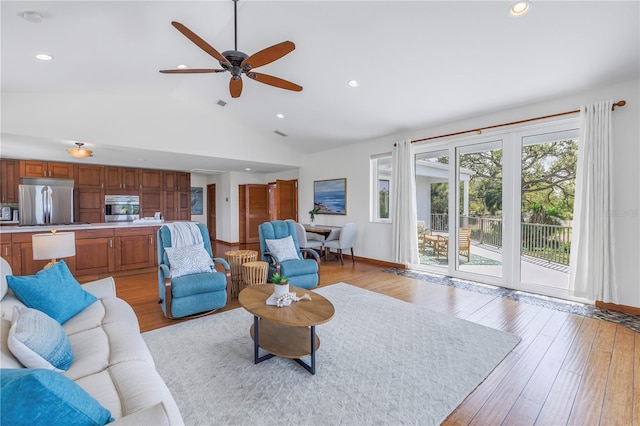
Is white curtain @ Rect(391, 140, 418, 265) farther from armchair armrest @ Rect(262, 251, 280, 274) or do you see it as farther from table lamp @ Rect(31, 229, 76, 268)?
table lamp @ Rect(31, 229, 76, 268)

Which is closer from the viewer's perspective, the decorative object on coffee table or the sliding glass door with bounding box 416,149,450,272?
the decorative object on coffee table

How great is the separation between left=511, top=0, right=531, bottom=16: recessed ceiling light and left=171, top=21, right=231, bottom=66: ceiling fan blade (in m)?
2.55

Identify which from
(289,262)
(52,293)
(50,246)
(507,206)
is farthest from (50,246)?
(507,206)

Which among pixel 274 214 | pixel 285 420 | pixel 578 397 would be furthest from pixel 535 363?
pixel 274 214

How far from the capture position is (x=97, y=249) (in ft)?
15.9

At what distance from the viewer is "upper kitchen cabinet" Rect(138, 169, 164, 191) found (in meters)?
7.42

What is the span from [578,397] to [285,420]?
1.97m

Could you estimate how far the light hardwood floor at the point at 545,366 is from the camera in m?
1.77

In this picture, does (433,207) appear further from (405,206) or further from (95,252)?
(95,252)

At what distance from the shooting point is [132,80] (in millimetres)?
4203

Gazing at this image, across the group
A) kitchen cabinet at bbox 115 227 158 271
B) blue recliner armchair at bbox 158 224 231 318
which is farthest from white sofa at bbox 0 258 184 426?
kitchen cabinet at bbox 115 227 158 271

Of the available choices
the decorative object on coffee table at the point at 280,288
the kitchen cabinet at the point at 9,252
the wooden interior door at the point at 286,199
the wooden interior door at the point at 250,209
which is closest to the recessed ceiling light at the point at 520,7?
the decorative object on coffee table at the point at 280,288

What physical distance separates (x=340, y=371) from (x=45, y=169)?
7.75m

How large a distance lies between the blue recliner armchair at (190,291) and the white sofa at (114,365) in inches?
28.6
